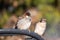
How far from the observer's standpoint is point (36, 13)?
473 cm

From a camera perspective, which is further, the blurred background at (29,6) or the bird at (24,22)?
the blurred background at (29,6)

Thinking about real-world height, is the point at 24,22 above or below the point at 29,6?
above

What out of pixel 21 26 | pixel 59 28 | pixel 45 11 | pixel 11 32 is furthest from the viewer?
pixel 45 11

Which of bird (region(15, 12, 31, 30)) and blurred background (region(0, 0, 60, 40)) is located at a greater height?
bird (region(15, 12, 31, 30))

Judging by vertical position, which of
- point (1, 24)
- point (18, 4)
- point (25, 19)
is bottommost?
point (1, 24)

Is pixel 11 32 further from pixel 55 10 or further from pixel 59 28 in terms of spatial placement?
pixel 55 10

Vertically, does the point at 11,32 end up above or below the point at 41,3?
above

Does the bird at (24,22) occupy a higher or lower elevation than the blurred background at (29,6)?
higher

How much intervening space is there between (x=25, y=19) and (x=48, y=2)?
9.70ft

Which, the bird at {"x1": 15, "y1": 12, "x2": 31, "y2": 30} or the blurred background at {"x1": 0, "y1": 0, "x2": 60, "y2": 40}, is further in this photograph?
the blurred background at {"x1": 0, "y1": 0, "x2": 60, "y2": 40}

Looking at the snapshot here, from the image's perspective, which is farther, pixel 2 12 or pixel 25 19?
pixel 2 12

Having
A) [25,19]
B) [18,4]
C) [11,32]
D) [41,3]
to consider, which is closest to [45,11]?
→ [41,3]

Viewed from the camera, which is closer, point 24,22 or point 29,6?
point 24,22

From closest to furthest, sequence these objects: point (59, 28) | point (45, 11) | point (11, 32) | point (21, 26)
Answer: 1. point (11, 32)
2. point (21, 26)
3. point (59, 28)
4. point (45, 11)
